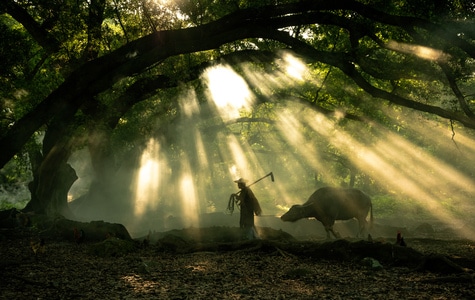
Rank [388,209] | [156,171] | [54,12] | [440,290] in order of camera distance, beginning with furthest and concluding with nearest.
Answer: [156,171] < [388,209] < [54,12] < [440,290]

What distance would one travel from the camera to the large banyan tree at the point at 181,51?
10.7 meters

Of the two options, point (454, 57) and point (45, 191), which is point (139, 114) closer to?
point (45, 191)

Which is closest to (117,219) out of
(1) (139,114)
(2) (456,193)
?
(1) (139,114)

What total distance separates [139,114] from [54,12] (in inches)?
321

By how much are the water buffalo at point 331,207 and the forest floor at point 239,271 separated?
19.7ft

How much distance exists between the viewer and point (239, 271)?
898 centimetres

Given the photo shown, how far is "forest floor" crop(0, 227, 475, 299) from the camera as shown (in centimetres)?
701

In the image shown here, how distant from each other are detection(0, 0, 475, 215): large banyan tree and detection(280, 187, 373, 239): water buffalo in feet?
18.7

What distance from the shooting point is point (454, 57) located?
10.7 meters

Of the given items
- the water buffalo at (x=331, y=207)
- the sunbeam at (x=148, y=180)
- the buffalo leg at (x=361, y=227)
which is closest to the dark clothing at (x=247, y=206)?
the water buffalo at (x=331, y=207)

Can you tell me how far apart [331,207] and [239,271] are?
407 inches

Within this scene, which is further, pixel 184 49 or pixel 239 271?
pixel 184 49

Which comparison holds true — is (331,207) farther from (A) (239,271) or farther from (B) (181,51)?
(B) (181,51)

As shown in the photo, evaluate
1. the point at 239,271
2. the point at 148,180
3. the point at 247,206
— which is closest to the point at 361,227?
the point at 247,206
